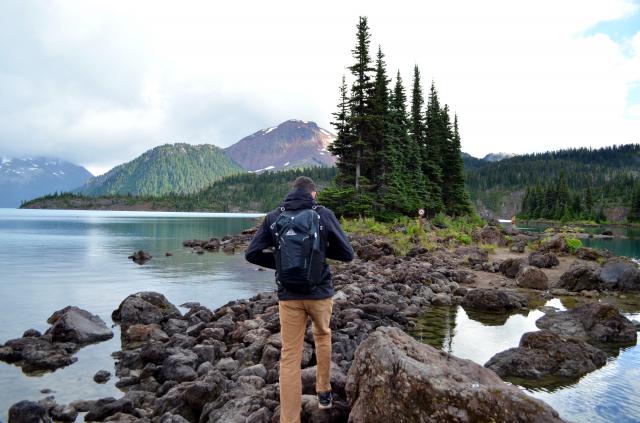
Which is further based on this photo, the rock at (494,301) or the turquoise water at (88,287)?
the rock at (494,301)

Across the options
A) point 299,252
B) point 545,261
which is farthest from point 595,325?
point 545,261

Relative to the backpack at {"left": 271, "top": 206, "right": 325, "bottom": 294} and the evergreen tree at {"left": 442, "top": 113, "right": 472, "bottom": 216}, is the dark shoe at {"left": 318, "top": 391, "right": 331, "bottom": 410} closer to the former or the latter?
the backpack at {"left": 271, "top": 206, "right": 325, "bottom": 294}

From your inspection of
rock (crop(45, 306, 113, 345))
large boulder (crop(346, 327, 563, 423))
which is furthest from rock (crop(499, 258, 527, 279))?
rock (crop(45, 306, 113, 345))

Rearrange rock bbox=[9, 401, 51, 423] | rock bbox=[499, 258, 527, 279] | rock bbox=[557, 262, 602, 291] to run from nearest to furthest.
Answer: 1. rock bbox=[9, 401, 51, 423]
2. rock bbox=[557, 262, 602, 291]
3. rock bbox=[499, 258, 527, 279]

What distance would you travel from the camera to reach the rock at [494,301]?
47.7 ft

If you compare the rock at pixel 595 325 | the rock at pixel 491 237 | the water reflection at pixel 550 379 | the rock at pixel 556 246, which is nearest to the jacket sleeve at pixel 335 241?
the water reflection at pixel 550 379

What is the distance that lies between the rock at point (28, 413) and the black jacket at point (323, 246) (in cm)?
447

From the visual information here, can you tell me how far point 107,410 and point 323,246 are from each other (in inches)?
194

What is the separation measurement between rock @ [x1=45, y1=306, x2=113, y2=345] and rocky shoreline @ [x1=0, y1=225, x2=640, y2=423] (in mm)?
363

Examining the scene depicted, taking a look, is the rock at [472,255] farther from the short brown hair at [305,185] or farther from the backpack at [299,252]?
the backpack at [299,252]

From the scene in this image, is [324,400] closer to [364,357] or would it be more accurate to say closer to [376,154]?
[364,357]

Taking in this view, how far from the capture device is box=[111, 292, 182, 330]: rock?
1352 cm

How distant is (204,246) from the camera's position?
135 feet

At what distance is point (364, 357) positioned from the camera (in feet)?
18.5
